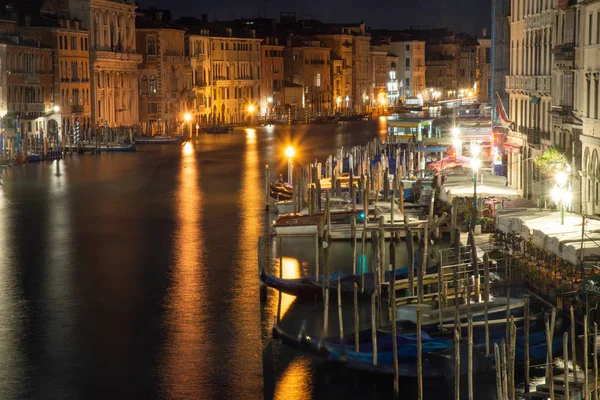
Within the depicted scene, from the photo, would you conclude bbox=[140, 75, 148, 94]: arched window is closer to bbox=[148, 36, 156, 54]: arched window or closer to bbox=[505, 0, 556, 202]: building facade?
bbox=[148, 36, 156, 54]: arched window

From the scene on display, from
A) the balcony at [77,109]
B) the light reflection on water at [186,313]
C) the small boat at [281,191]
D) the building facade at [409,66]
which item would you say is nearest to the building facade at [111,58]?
the balcony at [77,109]

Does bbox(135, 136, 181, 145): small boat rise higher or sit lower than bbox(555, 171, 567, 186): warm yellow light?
lower

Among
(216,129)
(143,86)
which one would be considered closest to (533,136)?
(143,86)

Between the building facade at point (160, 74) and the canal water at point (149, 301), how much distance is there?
133 ft

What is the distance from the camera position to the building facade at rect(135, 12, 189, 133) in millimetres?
94500

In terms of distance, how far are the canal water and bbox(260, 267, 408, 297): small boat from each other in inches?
13.2

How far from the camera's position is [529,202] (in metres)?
36.9

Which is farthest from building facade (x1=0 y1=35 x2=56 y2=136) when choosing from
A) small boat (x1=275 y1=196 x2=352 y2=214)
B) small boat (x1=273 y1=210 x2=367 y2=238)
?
small boat (x1=273 y1=210 x2=367 y2=238)

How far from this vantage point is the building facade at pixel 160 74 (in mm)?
94500

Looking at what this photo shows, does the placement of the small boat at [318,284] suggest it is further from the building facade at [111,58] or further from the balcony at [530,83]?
the building facade at [111,58]

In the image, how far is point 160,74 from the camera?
313 feet

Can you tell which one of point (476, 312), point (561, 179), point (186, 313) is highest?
point (561, 179)

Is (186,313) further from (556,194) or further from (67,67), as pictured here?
(67,67)

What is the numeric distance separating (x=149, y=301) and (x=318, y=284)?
356 cm
